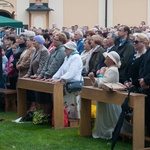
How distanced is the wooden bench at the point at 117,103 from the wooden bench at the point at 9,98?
13.7 ft

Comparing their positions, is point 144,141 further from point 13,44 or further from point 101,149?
A: point 13,44

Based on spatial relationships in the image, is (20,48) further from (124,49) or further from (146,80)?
(146,80)

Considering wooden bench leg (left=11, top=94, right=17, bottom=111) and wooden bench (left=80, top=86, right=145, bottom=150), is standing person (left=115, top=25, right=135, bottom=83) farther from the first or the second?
wooden bench leg (left=11, top=94, right=17, bottom=111)

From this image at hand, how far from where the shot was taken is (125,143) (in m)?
10.8

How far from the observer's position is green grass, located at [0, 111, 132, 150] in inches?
413

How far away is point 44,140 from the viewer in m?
11.1

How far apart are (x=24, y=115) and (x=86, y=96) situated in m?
3.07

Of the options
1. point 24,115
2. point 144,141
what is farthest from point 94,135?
point 24,115

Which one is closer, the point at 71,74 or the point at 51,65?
the point at 71,74

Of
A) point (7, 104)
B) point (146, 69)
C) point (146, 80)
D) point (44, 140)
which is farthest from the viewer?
point (7, 104)

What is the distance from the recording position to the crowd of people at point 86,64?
10781mm

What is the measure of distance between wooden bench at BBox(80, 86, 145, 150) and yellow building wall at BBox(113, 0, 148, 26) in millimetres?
24039

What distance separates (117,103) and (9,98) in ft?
18.8

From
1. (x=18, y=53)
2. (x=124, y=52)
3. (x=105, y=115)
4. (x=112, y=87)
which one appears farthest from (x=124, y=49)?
(x=18, y=53)
